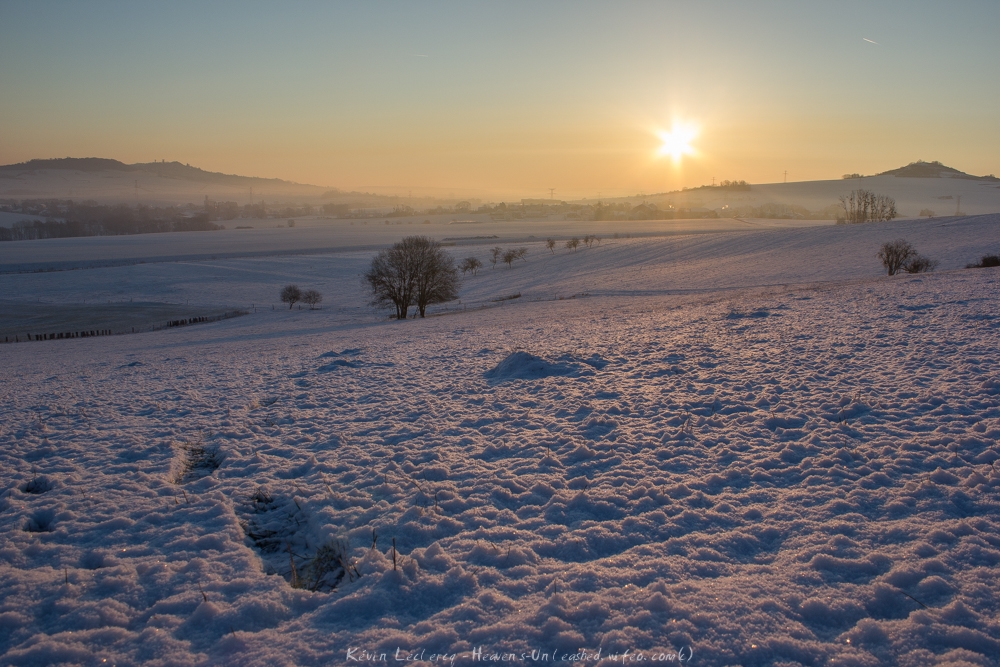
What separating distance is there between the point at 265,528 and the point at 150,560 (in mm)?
1337

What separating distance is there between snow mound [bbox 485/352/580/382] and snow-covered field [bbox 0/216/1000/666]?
0.09m

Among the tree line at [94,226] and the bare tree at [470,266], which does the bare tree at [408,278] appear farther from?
the tree line at [94,226]

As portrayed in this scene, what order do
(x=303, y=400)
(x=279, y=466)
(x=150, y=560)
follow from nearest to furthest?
(x=150, y=560) → (x=279, y=466) → (x=303, y=400)

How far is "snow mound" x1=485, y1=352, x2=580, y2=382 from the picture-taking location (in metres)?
Answer: 13.3

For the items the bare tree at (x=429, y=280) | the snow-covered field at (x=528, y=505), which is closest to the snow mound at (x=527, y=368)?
the snow-covered field at (x=528, y=505)

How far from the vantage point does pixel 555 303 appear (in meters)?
37.0

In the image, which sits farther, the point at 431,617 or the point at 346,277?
the point at 346,277

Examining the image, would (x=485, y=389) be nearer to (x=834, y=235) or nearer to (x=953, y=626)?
(x=953, y=626)

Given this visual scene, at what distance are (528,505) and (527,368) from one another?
647cm

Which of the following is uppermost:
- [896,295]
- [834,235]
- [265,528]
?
[834,235]

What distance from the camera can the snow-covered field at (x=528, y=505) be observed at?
4953 mm

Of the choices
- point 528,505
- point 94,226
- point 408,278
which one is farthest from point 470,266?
point 94,226

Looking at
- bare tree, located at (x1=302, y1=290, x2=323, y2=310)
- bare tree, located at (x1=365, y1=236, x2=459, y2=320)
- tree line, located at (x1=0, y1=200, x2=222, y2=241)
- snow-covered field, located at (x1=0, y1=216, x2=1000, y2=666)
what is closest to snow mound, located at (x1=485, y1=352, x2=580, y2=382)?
snow-covered field, located at (x1=0, y1=216, x2=1000, y2=666)

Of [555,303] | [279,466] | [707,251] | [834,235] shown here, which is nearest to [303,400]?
[279,466]
